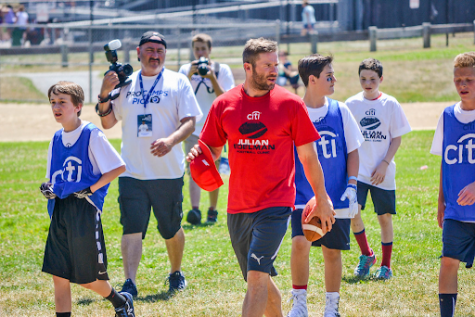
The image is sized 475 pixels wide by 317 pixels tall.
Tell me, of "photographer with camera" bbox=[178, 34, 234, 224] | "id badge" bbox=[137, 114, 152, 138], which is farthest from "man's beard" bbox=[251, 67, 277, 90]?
"photographer with camera" bbox=[178, 34, 234, 224]

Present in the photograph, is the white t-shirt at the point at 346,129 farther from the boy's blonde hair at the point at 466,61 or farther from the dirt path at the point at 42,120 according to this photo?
the dirt path at the point at 42,120

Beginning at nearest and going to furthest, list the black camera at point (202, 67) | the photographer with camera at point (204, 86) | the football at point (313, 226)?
1. the football at point (313, 226)
2. the black camera at point (202, 67)
3. the photographer with camera at point (204, 86)

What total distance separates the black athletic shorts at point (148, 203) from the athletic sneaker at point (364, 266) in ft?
6.35

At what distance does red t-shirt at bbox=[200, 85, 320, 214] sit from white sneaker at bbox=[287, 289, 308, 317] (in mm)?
1097

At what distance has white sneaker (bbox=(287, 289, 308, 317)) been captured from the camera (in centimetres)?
483

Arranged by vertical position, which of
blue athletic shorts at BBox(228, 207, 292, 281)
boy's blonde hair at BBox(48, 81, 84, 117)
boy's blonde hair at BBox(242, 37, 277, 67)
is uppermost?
boy's blonde hair at BBox(242, 37, 277, 67)

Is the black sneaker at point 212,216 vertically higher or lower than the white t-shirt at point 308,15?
lower

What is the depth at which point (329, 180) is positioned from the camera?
4.93 metres

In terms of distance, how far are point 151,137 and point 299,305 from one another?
2.20 m

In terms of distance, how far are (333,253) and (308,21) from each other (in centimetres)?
2360

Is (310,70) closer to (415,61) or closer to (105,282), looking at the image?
(105,282)

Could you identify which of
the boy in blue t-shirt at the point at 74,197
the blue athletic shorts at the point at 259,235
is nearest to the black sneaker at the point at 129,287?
the boy in blue t-shirt at the point at 74,197

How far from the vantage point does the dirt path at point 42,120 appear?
18141 millimetres

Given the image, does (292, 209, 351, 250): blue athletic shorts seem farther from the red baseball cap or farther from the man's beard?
the man's beard
